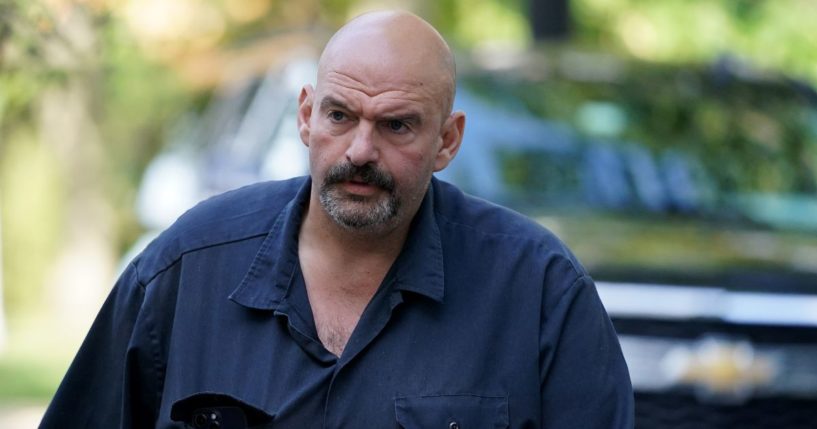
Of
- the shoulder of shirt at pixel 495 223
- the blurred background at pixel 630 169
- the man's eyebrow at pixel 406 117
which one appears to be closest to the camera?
the man's eyebrow at pixel 406 117

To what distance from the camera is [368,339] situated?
345cm

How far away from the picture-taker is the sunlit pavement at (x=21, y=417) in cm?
893

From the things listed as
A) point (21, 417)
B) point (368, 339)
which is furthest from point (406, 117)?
point (21, 417)

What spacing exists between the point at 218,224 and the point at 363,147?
40cm

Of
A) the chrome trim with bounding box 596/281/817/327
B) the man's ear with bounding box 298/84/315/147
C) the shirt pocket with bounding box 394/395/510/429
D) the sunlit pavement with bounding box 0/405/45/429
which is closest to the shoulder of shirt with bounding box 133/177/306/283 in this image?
the man's ear with bounding box 298/84/315/147

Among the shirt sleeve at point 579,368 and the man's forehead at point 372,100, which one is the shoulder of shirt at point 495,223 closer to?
the shirt sleeve at point 579,368

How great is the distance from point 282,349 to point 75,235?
38.3 ft

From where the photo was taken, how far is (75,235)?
14.9m

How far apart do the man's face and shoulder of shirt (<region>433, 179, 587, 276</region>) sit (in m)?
0.19

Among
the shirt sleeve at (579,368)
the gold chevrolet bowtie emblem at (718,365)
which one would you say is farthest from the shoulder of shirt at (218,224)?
the gold chevrolet bowtie emblem at (718,365)

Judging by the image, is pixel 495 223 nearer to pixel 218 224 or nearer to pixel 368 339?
pixel 368 339

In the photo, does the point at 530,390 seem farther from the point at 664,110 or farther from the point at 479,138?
the point at 664,110

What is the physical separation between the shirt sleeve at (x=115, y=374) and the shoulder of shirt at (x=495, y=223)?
2.17 ft

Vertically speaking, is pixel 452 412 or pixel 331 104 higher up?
pixel 331 104
